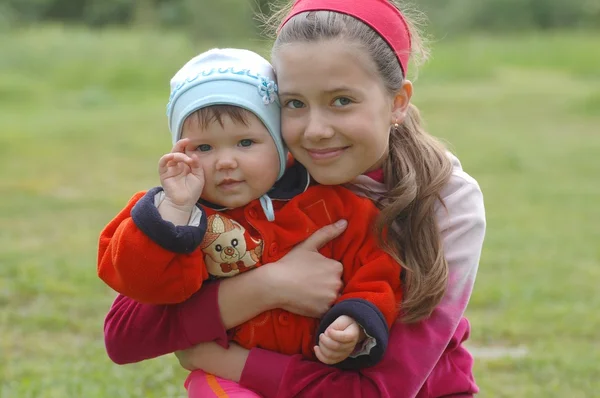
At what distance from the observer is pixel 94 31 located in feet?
76.8

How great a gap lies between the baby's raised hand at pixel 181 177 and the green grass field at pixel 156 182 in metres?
2.22

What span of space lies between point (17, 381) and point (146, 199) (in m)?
2.67

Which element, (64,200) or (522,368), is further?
(64,200)

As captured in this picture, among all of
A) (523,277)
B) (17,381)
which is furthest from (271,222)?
(523,277)

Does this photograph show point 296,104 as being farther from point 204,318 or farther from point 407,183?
point 204,318

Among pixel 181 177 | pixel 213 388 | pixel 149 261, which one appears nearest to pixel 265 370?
pixel 213 388

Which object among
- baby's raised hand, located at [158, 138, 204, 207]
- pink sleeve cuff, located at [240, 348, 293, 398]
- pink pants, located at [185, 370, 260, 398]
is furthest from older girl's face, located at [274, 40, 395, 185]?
pink pants, located at [185, 370, 260, 398]

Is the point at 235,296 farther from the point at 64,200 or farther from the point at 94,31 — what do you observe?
the point at 94,31

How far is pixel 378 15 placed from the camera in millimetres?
2695

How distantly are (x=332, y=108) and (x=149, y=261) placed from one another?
65 cm

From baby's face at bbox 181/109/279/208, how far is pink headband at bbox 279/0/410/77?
360 millimetres

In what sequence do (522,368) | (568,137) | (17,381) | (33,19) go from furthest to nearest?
(33,19) → (568,137) → (522,368) → (17,381)

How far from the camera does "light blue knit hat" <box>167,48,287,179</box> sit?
103 inches

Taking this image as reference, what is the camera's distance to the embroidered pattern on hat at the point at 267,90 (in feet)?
8.72
